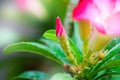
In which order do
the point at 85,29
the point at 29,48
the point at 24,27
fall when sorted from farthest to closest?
the point at 24,27, the point at 29,48, the point at 85,29

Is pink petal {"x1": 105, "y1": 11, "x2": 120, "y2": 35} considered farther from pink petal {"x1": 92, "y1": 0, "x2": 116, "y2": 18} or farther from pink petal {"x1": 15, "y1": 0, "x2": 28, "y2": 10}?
pink petal {"x1": 15, "y1": 0, "x2": 28, "y2": 10}

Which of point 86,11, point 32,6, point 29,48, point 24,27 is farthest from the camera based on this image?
point 24,27

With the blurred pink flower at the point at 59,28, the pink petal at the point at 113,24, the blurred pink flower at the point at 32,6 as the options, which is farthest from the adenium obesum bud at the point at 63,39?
the blurred pink flower at the point at 32,6

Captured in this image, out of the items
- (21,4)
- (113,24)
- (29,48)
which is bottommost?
(113,24)

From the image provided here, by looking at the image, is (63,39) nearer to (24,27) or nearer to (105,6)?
(105,6)

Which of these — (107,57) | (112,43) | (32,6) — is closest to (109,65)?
(107,57)

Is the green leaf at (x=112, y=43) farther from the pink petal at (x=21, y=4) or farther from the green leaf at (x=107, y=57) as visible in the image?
the pink petal at (x=21, y=4)

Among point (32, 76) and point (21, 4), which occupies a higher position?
point (21, 4)
